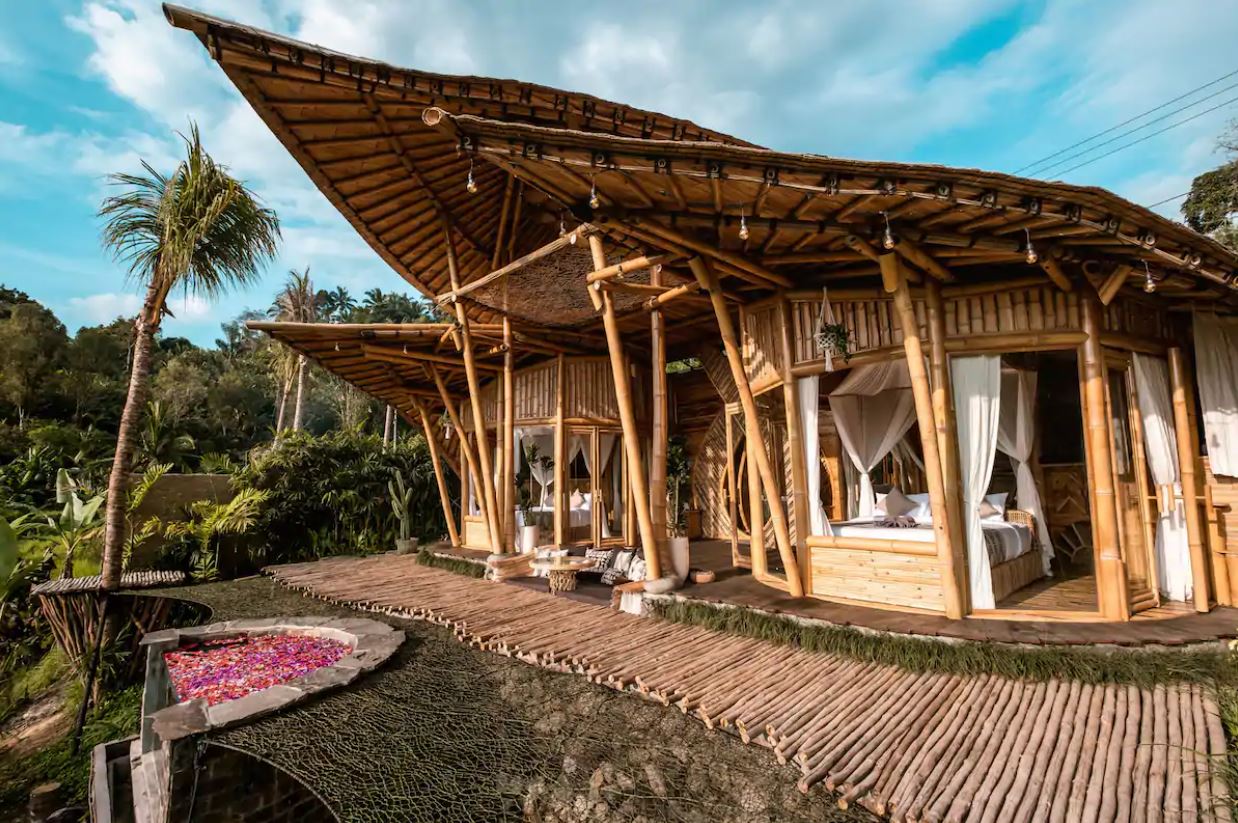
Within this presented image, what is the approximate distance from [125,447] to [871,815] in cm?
829

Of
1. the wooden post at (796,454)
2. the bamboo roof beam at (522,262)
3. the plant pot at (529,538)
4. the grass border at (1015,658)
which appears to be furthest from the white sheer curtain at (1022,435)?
the plant pot at (529,538)

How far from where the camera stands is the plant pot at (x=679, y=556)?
19.9 ft

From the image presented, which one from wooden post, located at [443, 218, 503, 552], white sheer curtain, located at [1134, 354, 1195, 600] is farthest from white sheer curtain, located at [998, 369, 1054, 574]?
wooden post, located at [443, 218, 503, 552]

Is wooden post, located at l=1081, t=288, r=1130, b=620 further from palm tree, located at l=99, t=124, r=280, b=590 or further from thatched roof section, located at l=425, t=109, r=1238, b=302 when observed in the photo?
palm tree, located at l=99, t=124, r=280, b=590

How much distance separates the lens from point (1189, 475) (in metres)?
4.76

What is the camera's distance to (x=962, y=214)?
12.7ft

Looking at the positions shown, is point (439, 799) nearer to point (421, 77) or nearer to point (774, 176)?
point (774, 176)

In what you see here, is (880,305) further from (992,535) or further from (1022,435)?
(1022,435)

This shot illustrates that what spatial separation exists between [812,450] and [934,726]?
2.78m

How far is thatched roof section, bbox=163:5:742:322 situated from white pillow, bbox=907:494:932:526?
16.3 feet

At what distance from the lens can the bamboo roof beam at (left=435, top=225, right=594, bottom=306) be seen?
4.84m

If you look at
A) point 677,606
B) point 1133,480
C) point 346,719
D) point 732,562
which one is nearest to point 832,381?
point 732,562

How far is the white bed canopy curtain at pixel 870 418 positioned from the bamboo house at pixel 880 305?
0.14ft

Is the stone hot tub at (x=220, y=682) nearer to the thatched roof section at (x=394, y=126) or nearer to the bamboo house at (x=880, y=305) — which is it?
the bamboo house at (x=880, y=305)
